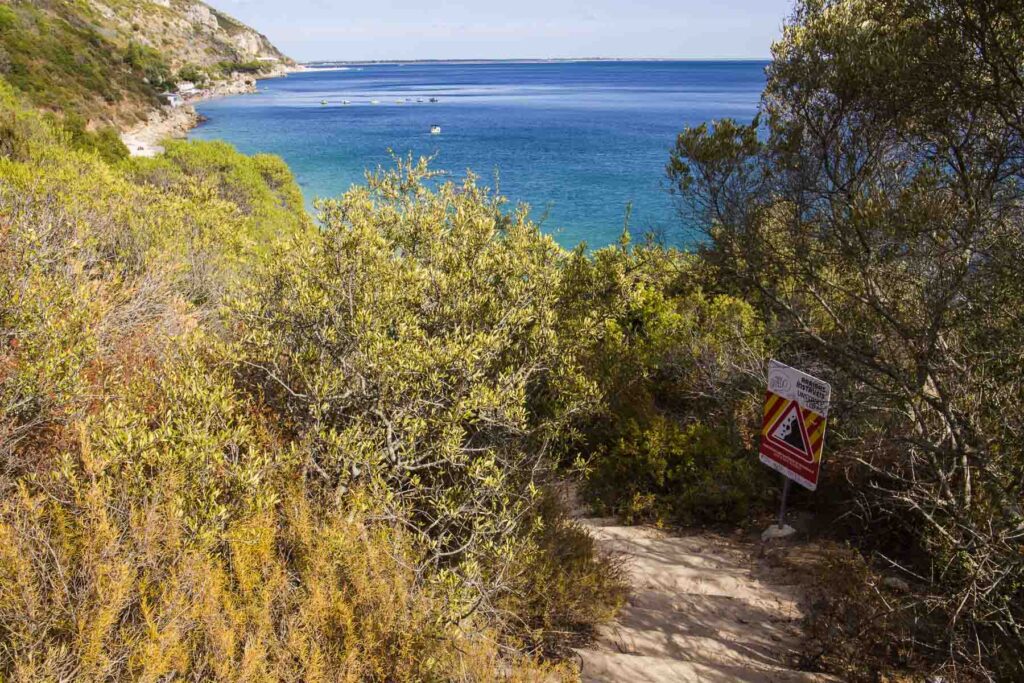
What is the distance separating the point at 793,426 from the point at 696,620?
268 centimetres

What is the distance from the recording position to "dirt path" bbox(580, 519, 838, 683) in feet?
17.9

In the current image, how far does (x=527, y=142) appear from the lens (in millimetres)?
68750

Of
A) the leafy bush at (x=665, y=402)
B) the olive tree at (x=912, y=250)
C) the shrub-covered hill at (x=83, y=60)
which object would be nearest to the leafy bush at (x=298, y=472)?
the leafy bush at (x=665, y=402)

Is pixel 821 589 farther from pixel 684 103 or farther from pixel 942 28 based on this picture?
pixel 684 103

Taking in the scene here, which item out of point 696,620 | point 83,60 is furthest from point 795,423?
point 83,60

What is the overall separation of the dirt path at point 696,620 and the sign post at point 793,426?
3.74 ft

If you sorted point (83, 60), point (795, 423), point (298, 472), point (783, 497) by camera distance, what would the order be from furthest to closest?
1. point (83, 60)
2. point (783, 497)
3. point (795, 423)
4. point (298, 472)

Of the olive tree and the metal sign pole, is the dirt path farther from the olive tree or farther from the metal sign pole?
the olive tree

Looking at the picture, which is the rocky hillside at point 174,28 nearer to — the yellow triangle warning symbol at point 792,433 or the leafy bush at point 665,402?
the leafy bush at point 665,402

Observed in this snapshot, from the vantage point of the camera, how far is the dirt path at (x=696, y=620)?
17.9ft

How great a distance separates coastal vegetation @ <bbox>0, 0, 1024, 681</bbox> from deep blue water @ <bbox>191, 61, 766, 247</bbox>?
8.53 feet

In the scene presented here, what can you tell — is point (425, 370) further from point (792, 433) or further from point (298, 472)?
point (792, 433)

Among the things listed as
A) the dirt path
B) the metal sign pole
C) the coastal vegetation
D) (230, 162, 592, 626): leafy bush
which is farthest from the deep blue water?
the dirt path

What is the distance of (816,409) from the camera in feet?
23.6
